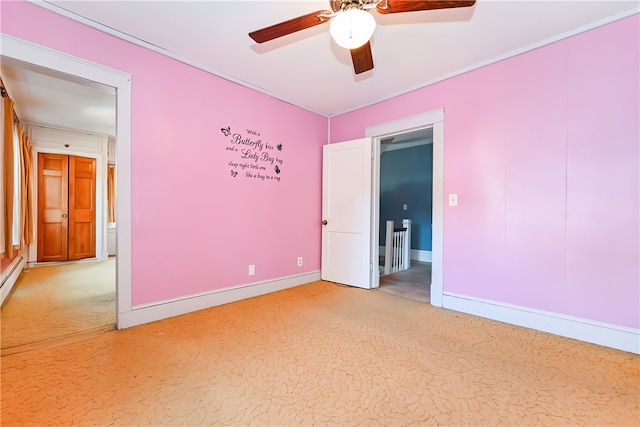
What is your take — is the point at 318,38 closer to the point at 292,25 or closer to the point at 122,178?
the point at 292,25

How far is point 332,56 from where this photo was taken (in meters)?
2.61

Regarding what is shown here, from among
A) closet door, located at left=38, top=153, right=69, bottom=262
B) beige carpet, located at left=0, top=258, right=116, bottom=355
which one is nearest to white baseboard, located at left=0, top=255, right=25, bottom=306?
beige carpet, located at left=0, top=258, right=116, bottom=355

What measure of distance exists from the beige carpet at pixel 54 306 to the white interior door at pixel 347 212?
2.57 metres

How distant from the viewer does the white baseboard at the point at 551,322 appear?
2014mm

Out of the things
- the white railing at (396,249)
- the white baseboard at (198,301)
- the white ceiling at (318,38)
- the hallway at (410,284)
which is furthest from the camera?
the white railing at (396,249)

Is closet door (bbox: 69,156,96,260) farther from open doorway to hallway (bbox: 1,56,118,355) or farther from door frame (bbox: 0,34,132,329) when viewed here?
door frame (bbox: 0,34,132,329)

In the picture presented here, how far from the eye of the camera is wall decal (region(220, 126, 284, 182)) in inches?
119

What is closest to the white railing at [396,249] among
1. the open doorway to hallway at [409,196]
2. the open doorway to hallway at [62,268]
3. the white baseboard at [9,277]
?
the open doorway to hallway at [409,196]

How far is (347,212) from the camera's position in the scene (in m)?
3.74

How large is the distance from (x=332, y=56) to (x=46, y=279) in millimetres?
5003

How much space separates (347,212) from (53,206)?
5533 mm

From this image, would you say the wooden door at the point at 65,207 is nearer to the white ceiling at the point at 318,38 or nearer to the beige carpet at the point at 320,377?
the white ceiling at the point at 318,38

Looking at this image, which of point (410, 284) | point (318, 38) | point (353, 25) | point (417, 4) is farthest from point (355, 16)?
point (410, 284)

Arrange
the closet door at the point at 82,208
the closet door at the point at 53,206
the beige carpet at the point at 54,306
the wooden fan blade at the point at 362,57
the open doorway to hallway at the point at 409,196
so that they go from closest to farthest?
the wooden fan blade at the point at 362,57 → the beige carpet at the point at 54,306 → the closet door at the point at 53,206 → the open doorway to hallway at the point at 409,196 → the closet door at the point at 82,208
